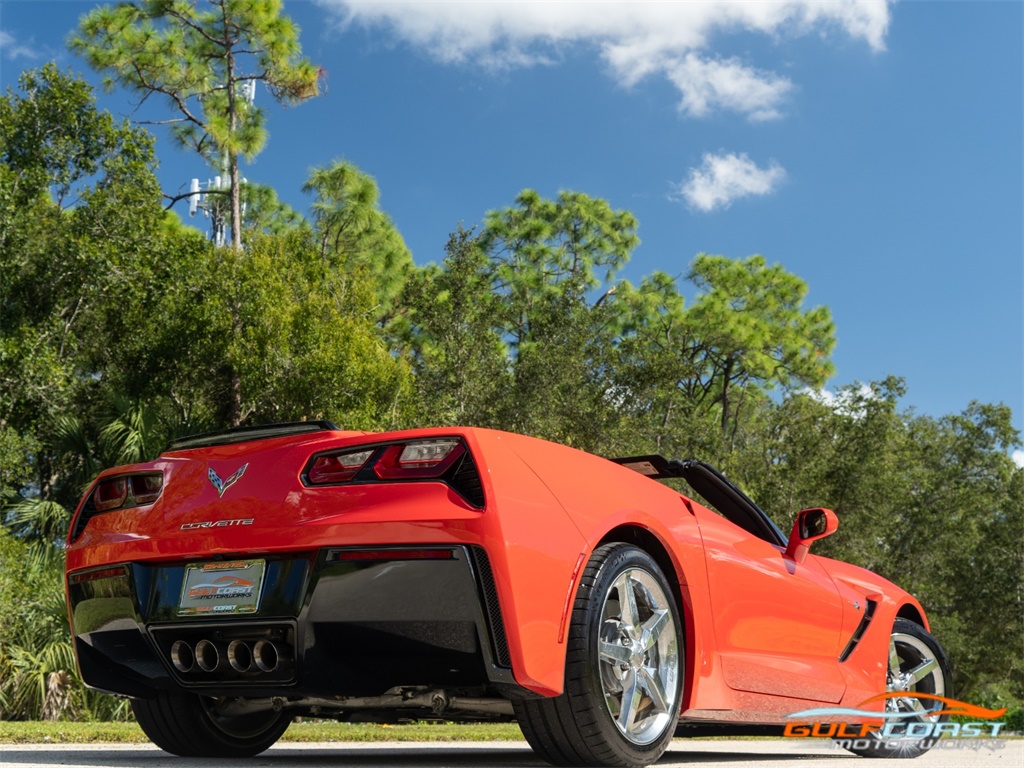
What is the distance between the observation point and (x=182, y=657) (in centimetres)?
361

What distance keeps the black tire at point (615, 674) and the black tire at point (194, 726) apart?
1.64 metres

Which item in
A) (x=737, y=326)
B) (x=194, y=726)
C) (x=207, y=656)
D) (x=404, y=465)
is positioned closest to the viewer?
(x=404, y=465)

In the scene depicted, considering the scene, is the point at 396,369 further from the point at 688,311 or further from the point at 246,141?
the point at 688,311

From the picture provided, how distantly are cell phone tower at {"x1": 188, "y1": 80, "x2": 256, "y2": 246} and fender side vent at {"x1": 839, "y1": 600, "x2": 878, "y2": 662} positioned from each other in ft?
70.3

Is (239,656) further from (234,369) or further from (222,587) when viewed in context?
(234,369)

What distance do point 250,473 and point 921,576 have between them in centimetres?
2417

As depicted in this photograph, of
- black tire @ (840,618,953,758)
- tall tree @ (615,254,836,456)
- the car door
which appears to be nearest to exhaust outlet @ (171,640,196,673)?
the car door

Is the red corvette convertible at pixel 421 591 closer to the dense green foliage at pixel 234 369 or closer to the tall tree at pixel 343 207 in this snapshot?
the dense green foliage at pixel 234 369

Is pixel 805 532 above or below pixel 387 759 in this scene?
above

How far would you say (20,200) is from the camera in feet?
59.2

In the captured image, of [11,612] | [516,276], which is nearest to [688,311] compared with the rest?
[516,276]

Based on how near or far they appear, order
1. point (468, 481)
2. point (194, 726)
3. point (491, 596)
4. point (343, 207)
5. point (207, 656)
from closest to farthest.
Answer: point (491, 596), point (468, 481), point (207, 656), point (194, 726), point (343, 207)

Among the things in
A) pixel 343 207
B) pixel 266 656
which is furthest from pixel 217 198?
pixel 266 656

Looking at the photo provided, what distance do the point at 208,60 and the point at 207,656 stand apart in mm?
23411
